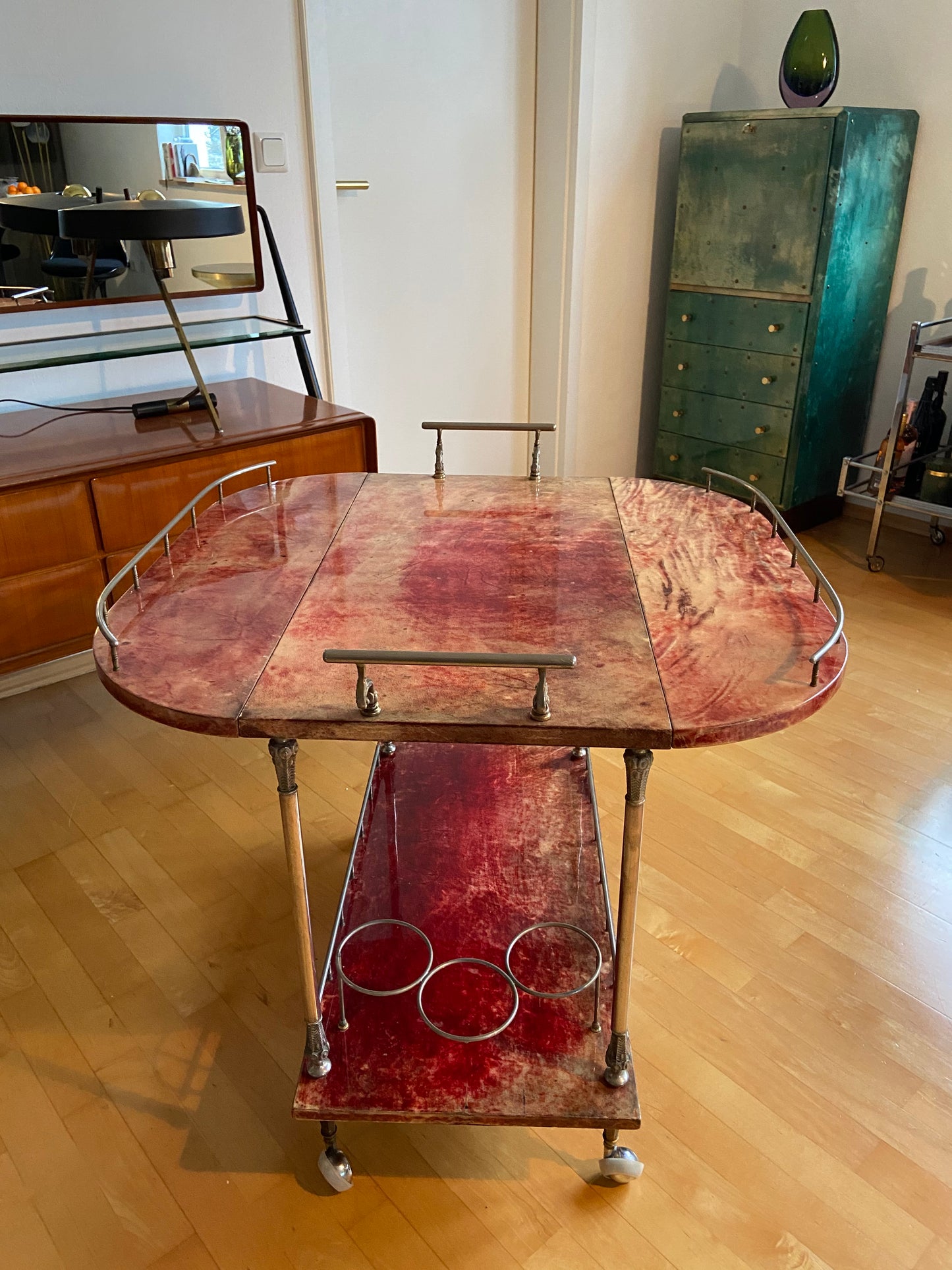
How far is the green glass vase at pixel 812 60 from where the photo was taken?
321cm

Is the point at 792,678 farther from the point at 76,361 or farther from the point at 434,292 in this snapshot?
the point at 434,292

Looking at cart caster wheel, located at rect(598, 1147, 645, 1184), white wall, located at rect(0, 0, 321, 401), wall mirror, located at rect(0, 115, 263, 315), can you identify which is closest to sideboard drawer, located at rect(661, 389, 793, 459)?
white wall, located at rect(0, 0, 321, 401)

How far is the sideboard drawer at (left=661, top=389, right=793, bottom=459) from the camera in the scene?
11.4 feet

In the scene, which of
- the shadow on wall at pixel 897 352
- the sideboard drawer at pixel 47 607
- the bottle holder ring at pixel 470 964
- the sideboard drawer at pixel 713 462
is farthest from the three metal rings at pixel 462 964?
the shadow on wall at pixel 897 352

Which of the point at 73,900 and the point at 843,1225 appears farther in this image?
the point at 73,900

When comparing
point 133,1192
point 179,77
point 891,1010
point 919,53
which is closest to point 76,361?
point 179,77

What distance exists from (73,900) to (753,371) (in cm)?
282

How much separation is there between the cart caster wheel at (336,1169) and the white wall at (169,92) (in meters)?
2.09

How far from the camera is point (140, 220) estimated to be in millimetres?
2232

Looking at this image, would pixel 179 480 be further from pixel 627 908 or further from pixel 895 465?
pixel 895 465

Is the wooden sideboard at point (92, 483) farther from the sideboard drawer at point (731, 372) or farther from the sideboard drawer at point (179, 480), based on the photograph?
the sideboard drawer at point (731, 372)

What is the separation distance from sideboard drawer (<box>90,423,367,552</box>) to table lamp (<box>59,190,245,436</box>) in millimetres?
109

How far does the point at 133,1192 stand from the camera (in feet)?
4.55

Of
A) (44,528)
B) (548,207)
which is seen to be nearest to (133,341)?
(44,528)
